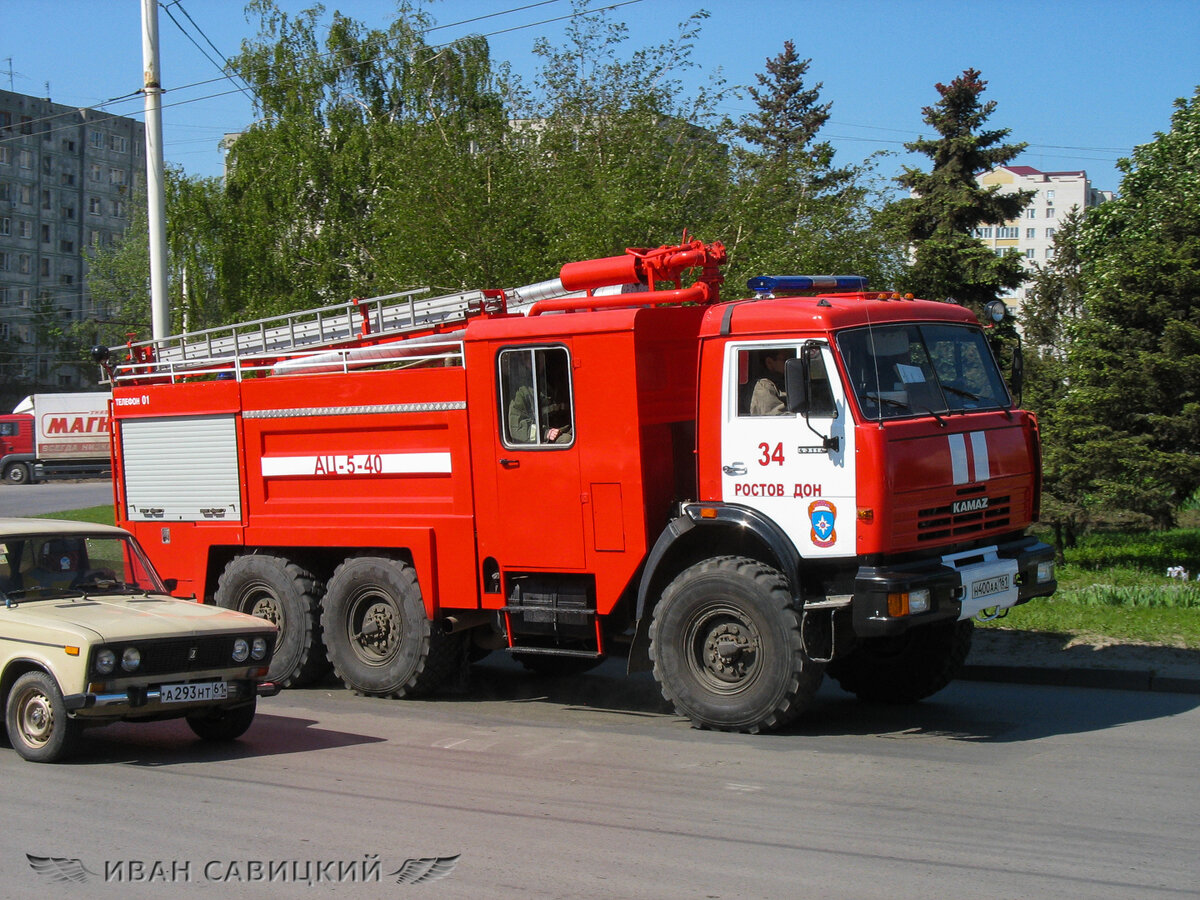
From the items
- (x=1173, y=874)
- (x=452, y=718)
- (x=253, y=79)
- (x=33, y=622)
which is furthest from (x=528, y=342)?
(x=253, y=79)

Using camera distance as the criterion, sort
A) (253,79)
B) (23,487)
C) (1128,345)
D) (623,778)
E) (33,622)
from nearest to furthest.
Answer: (623,778), (33,622), (1128,345), (253,79), (23,487)

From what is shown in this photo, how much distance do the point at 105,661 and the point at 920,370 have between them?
5638mm

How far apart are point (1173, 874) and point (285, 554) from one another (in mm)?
7952

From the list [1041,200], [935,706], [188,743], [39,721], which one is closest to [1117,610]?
[935,706]

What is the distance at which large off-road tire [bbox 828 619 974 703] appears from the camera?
A: 30.2ft

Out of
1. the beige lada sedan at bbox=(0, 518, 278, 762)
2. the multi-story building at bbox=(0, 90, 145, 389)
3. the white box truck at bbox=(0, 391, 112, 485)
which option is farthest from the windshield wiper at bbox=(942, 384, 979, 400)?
the multi-story building at bbox=(0, 90, 145, 389)

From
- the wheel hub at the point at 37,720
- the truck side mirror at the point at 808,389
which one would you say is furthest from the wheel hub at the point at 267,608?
the truck side mirror at the point at 808,389

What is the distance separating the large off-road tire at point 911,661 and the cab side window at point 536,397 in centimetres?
281

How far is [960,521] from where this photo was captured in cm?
829

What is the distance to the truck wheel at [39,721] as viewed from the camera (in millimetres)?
7409

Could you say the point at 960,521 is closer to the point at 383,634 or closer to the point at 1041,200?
the point at 383,634

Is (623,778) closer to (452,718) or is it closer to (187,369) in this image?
(452,718)

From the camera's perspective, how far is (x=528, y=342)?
922 centimetres

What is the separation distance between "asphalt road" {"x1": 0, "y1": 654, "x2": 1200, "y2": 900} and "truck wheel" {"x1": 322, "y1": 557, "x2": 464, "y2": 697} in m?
0.57
